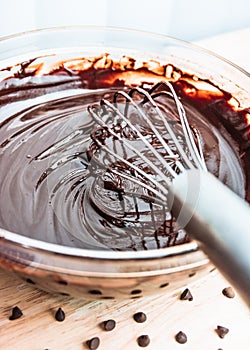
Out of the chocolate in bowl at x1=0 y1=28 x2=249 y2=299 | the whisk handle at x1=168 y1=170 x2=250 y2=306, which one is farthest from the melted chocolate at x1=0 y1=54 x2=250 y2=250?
the whisk handle at x1=168 y1=170 x2=250 y2=306

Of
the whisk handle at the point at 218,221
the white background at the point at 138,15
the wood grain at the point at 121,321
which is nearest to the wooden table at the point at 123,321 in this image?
the wood grain at the point at 121,321

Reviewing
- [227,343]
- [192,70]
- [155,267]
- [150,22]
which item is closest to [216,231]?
[155,267]

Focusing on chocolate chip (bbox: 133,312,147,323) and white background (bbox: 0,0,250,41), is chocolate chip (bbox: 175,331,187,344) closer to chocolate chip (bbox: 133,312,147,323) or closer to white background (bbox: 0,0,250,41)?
chocolate chip (bbox: 133,312,147,323)

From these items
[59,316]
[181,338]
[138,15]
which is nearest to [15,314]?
[59,316]

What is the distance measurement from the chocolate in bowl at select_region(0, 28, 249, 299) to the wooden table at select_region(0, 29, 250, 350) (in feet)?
0.20

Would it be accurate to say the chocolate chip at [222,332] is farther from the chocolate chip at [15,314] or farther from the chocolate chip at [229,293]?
the chocolate chip at [15,314]

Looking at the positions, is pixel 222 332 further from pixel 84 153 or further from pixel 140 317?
pixel 84 153

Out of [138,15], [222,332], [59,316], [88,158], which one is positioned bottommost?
[222,332]

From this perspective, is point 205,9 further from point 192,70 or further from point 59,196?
point 59,196

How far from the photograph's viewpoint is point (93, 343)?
562 millimetres

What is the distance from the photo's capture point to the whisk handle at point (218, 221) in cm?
41

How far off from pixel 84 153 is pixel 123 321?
0.65 ft

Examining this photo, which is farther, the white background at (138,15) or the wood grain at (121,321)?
the white background at (138,15)

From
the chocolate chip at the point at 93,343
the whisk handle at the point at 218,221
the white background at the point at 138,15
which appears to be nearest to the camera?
the whisk handle at the point at 218,221
